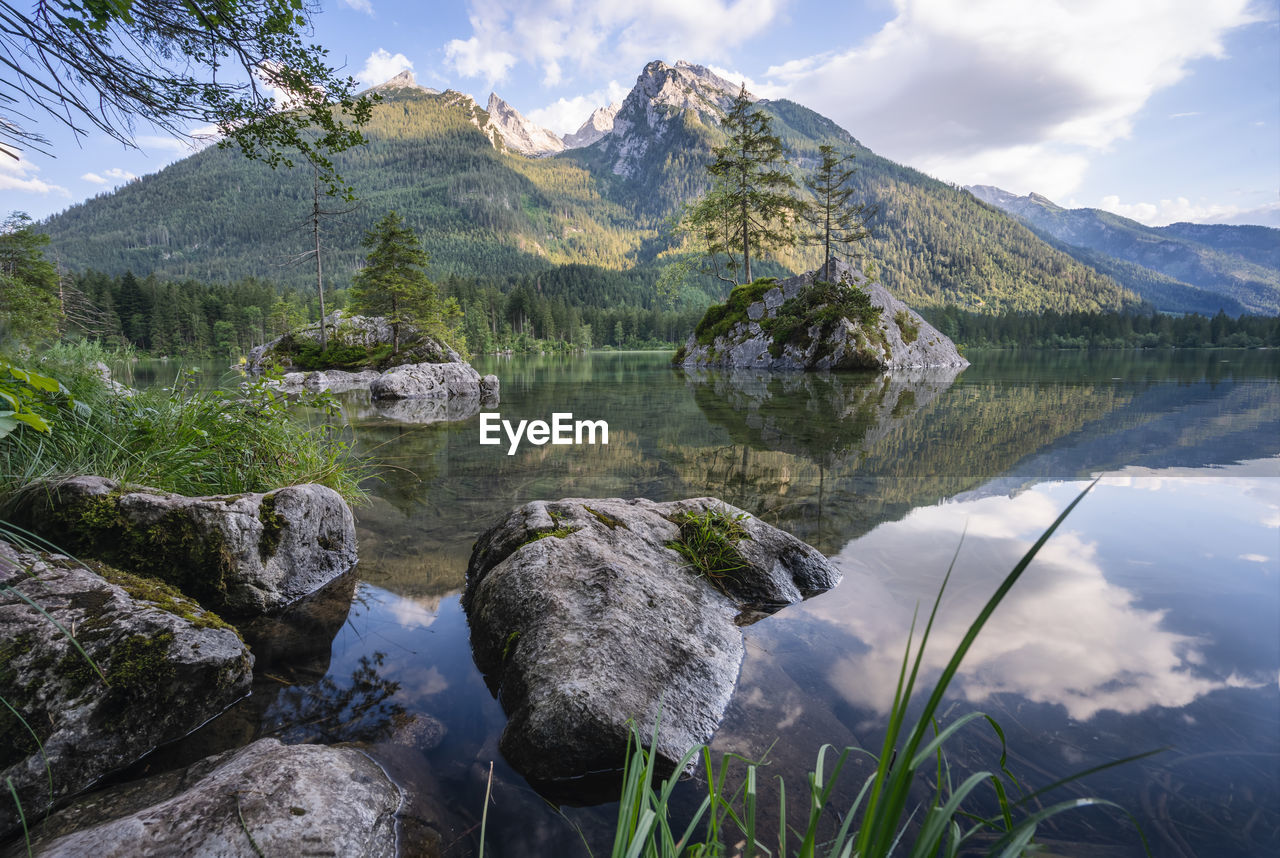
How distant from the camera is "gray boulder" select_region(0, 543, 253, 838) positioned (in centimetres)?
235

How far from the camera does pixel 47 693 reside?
245 cm

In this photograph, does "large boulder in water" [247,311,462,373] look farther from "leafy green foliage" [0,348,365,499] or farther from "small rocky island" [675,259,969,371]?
"leafy green foliage" [0,348,365,499]

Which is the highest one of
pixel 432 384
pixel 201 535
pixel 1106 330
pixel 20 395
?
pixel 1106 330

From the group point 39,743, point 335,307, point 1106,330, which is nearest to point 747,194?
point 39,743

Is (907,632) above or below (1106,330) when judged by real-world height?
below

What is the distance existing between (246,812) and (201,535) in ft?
8.65

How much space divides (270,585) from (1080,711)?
5.32 metres

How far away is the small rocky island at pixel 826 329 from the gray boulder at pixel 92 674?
27782mm

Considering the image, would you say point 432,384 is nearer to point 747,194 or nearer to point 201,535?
point 201,535

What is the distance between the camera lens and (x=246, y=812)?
199 cm

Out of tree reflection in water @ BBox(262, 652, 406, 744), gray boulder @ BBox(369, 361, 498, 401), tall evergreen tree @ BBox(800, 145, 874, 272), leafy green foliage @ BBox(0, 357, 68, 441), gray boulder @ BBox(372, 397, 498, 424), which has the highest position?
tall evergreen tree @ BBox(800, 145, 874, 272)

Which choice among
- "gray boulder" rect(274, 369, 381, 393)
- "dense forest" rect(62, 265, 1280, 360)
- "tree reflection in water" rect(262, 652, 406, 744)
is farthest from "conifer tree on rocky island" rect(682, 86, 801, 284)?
"dense forest" rect(62, 265, 1280, 360)

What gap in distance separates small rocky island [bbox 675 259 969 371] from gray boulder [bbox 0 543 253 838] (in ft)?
91.1

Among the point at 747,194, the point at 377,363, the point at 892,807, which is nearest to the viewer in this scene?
the point at 892,807
